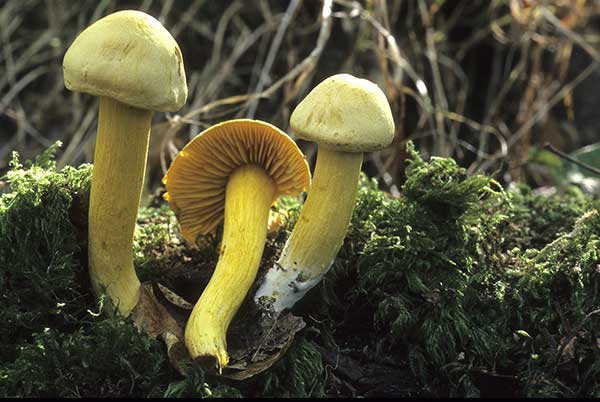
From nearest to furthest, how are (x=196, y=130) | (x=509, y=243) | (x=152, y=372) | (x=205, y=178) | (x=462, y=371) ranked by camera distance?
(x=152, y=372)
(x=462, y=371)
(x=205, y=178)
(x=509, y=243)
(x=196, y=130)

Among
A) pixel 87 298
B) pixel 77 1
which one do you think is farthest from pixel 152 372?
Answer: pixel 77 1

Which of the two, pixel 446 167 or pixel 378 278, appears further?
pixel 446 167

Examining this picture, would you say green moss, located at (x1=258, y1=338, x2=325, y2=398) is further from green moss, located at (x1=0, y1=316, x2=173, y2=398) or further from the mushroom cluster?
green moss, located at (x1=0, y1=316, x2=173, y2=398)

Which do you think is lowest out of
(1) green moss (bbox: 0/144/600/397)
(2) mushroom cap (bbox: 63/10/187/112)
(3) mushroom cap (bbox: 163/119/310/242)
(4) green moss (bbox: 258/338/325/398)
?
(4) green moss (bbox: 258/338/325/398)

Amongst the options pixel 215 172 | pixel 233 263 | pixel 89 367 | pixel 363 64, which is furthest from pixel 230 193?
pixel 363 64

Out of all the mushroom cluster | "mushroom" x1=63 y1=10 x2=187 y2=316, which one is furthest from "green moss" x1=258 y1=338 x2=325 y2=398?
"mushroom" x1=63 y1=10 x2=187 y2=316

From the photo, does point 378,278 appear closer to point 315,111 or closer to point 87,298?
point 315,111
